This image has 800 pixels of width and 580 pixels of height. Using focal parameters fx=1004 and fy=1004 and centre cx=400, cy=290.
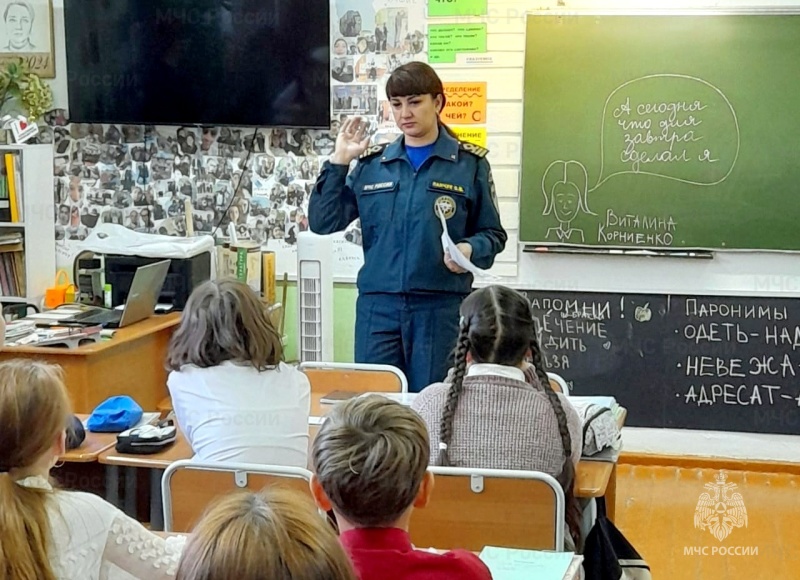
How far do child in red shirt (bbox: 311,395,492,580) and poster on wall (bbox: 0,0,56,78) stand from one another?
393 cm

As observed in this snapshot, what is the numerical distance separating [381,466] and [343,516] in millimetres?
97

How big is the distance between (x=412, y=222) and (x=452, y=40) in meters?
1.45

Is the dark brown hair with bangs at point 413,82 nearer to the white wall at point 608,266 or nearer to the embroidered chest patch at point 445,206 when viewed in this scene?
the embroidered chest patch at point 445,206

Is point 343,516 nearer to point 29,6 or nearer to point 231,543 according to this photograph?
point 231,543

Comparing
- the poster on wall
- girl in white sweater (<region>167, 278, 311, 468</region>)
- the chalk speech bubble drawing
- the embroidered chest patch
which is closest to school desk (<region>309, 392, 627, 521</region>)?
girl in white sweater (<region>167, 278, 311, 468</region>)

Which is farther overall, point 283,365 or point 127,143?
point 127,143

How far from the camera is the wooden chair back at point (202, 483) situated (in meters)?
2.17

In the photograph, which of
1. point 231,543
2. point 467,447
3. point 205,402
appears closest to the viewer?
point 231,543

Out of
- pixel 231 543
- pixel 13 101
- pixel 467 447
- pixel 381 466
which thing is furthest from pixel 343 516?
pixel 13 101

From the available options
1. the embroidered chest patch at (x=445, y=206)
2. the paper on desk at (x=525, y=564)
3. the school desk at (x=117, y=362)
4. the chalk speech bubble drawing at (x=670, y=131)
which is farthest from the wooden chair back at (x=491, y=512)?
the chalk speech bubble drawing at (x=670, y=131)

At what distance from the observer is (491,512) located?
2184mm

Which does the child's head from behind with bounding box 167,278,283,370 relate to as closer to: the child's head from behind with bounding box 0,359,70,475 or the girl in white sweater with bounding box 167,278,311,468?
the girl in white sweater with bounding box 167,278,311,468

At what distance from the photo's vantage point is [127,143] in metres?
4.92

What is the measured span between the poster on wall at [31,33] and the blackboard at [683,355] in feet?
8.52
